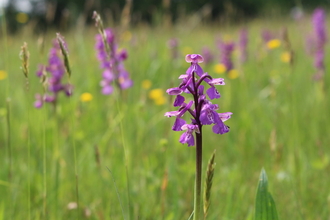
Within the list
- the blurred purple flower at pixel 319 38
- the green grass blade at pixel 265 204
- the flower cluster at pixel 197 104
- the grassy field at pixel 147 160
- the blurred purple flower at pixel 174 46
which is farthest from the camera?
the blurred purple flower at pixel 174 46

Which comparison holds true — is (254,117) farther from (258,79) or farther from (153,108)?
(258,79)

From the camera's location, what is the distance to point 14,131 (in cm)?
276

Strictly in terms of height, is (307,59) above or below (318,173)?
above

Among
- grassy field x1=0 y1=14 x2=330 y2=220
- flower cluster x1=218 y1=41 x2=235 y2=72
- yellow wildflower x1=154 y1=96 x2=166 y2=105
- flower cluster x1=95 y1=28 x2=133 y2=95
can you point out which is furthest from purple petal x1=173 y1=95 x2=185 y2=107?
flower cluster x1=218 y1=41 x2=235 y2=72

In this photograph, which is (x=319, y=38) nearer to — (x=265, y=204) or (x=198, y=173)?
(x=265, y=204)

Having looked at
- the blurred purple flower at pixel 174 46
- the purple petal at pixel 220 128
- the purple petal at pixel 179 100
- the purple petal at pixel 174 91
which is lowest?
the purple petal at pixel 220 128

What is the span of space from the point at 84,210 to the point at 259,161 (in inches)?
43.1

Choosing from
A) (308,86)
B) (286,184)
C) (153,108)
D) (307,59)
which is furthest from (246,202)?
(307,59)

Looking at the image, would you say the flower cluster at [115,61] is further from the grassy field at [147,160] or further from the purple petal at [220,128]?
the purple petal at [220,128]

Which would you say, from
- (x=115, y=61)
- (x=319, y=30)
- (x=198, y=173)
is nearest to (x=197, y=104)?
(x=198, y=173)

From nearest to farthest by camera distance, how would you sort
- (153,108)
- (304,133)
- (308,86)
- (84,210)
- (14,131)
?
(84,210), (304,133), (14,131), (153,108), (308,86)

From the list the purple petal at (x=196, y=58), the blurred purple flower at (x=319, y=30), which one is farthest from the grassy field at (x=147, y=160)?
the blurred purple flower at (x=319, y=30)

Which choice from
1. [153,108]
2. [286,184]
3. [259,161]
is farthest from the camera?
[153,108]

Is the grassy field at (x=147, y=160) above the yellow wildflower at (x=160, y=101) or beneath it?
beneath
